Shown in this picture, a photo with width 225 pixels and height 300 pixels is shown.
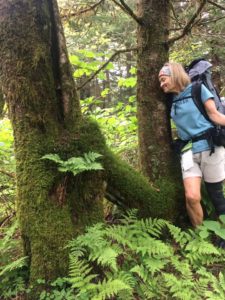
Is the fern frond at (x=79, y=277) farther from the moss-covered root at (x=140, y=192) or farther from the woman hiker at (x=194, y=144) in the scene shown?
the woman hiker at (x=194, y=144)

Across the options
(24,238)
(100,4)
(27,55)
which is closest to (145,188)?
(24,238)

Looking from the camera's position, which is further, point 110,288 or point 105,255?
point 105,255

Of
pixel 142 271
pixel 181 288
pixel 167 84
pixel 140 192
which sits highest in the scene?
pixel 167 84

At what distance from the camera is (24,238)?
368 centimetres

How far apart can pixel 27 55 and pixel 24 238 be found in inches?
81.2

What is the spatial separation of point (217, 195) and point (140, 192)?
3.83ft

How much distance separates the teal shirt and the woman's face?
0.14 metres

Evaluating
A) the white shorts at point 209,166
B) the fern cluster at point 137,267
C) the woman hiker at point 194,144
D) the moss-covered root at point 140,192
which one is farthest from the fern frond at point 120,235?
the white shorts at point 209,166

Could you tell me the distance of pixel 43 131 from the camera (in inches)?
150

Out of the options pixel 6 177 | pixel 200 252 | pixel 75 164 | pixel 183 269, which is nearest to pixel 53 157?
pixel 75 164

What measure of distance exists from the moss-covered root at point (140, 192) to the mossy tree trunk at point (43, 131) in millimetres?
325

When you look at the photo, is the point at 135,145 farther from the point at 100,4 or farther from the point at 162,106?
the point at 100,4

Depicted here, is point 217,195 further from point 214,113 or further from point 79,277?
point 79,277

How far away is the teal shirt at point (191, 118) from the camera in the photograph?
450 centimetres
